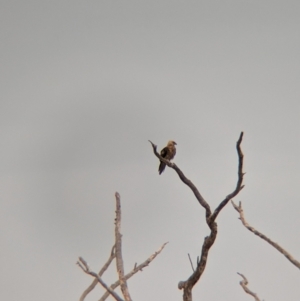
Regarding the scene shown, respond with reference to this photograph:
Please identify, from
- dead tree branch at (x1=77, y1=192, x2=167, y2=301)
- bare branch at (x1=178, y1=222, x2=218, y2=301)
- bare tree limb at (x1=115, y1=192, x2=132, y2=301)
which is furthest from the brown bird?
bare branch at (x1=178, y1=222, x2=218, y2=301)

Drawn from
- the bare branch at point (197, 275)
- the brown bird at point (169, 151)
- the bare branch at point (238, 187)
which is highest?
the brown bird at point (169, 151)

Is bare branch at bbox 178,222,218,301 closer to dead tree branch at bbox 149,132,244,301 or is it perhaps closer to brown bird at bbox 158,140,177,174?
dead tree branch at bbox 149,132,244,301

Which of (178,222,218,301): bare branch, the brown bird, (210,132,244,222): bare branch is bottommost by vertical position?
(178,222,218,301): bare branch

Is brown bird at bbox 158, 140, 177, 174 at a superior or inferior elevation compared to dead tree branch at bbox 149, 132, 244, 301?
superior

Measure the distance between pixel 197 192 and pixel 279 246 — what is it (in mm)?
1376

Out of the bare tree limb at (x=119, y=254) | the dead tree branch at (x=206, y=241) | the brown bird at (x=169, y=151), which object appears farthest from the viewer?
the brown bird at (x=169, y=151)

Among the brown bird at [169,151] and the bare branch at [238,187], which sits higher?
the brown bird at [169,151]

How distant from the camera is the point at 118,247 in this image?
26.2ft

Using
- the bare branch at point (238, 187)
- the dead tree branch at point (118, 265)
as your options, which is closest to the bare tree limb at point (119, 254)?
the dead tree branch at point (118, 265)

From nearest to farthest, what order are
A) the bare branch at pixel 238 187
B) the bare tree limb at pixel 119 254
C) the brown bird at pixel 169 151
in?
the bare branch at pixel 238 187 → the bare tree limb at pixel 119 254 → the brown bird at pixel 169 151

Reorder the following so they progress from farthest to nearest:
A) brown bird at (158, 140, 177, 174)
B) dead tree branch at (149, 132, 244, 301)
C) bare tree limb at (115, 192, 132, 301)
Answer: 1. brown bird at (158, 140, 177, 174)
2. bare tree limb at (115, 192, 132, 301)
3. dead tree branch at (149, 132, 244, 301)

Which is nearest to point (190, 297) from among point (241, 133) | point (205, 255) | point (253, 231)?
point (205, 255)

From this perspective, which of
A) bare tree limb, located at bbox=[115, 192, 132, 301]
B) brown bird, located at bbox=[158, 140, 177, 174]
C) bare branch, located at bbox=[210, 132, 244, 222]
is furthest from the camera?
brown bird, located at bbox=[158, 140, 177, 174]

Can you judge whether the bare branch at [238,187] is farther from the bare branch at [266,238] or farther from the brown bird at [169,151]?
the brown bird at [169,151]
